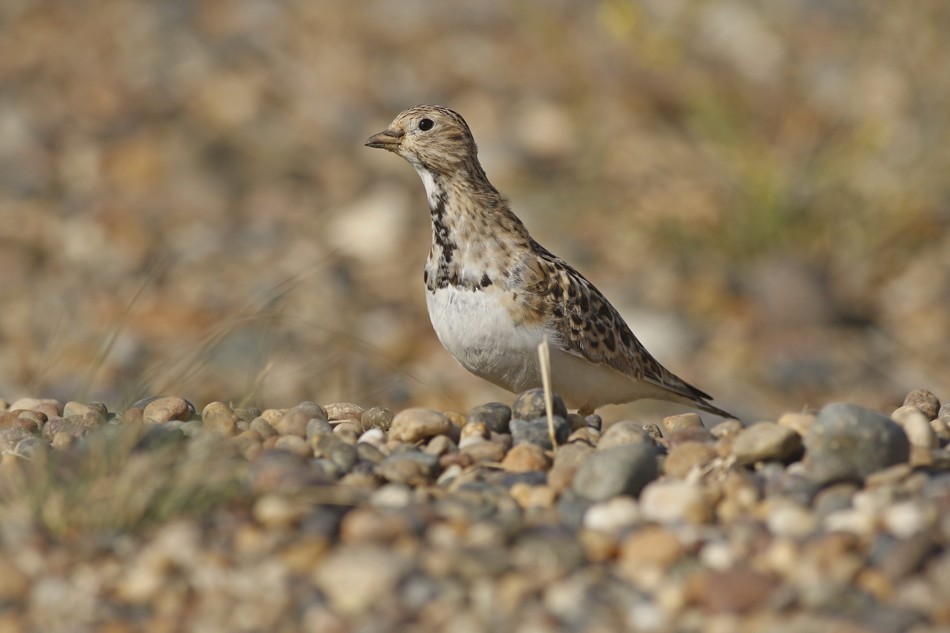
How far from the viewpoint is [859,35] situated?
51.1 feet

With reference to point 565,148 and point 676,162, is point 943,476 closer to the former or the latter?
point 676,162

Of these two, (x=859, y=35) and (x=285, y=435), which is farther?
(x=859, y=35)

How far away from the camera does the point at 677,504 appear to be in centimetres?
469

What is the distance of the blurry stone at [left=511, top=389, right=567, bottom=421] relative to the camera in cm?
578

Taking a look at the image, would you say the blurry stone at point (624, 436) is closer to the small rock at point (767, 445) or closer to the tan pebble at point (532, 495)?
the small rock at point (767, 445)

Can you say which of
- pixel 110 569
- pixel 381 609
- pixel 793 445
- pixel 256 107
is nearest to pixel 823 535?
pixel 793 445

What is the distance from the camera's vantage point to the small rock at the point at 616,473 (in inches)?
192

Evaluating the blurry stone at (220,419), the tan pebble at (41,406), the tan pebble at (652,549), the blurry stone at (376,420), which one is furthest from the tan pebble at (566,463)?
the tan pebble at (41,406)

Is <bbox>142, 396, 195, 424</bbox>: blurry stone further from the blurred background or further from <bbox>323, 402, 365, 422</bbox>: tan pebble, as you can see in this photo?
the blurred background

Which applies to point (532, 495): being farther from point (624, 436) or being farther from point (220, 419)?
point (220, 419)

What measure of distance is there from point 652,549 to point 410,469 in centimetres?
107

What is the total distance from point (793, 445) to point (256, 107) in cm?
1062

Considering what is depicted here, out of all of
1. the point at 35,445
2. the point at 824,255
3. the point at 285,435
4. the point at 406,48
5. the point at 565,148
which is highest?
the point at 406,48

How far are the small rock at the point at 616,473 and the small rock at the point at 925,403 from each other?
176 centimetres
